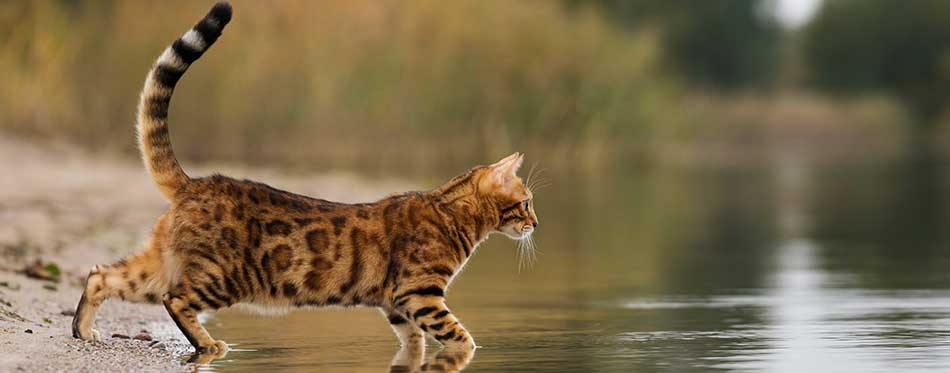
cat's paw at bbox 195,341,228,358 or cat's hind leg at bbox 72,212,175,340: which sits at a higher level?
cat's hind leg at bbox 72,212,175,340

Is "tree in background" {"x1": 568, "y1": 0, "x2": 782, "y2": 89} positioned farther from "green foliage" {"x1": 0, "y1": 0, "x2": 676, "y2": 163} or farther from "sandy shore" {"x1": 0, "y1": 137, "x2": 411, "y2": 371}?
"sandy shore" {"x1": 0, "y1": 137, "x2": 411, "y2": 371}

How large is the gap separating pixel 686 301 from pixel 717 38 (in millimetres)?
57492

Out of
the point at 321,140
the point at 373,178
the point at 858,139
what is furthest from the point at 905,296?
the point at 858,139

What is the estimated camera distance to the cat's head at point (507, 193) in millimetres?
8461

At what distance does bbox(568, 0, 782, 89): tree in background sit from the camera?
62.0 meters

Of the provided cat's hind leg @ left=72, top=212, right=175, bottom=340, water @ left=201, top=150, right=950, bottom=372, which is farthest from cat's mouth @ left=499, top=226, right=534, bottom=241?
cat's hind leg @ left=72, top=212, right=175, bottom=340

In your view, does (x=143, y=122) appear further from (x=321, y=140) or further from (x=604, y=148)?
(x=604, y=148)

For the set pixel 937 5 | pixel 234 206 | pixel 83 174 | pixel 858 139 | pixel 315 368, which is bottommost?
pixel 315 368

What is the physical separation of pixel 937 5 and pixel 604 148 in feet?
124

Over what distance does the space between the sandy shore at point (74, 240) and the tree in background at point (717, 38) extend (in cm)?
3788

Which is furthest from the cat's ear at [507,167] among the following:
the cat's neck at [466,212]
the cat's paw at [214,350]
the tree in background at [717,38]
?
the tree in background at [717,38]

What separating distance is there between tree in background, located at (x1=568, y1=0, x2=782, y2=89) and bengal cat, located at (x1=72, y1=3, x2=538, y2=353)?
52.1 m

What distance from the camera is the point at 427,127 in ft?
101

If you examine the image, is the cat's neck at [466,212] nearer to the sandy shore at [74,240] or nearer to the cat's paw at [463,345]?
the cat's paw at [463,345]
